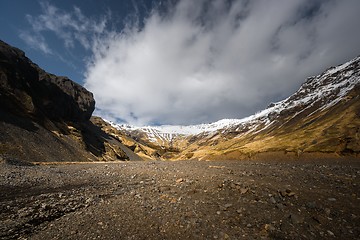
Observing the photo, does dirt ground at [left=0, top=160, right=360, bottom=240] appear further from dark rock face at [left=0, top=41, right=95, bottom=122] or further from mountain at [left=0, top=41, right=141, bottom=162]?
dark rock face at [left=0, top=41, right=95, bottom=122]

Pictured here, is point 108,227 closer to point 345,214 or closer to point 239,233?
point 239,233

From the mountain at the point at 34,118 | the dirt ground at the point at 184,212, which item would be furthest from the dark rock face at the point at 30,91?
the dirt ground at the point at 184,212

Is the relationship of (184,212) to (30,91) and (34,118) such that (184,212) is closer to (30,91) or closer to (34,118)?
(34,118)

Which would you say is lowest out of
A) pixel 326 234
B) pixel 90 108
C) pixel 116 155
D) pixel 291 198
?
pixel 326 234

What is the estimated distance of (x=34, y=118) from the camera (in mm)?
69000

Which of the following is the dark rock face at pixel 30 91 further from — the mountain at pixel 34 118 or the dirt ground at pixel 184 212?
the dirt ground at pixel 184 212

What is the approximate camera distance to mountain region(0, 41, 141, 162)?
5184 centimetres

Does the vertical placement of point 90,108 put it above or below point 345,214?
above

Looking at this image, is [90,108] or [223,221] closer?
[223,221]

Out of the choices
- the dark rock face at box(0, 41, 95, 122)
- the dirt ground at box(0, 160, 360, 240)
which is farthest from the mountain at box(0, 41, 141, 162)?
the dirt ground at box(0, 160, 360, 240)

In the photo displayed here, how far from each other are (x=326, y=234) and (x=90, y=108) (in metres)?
137

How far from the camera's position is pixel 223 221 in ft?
43.1

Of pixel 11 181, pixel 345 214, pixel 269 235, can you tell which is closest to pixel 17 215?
pixel 11 181

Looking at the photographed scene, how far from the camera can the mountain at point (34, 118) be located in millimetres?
51844
